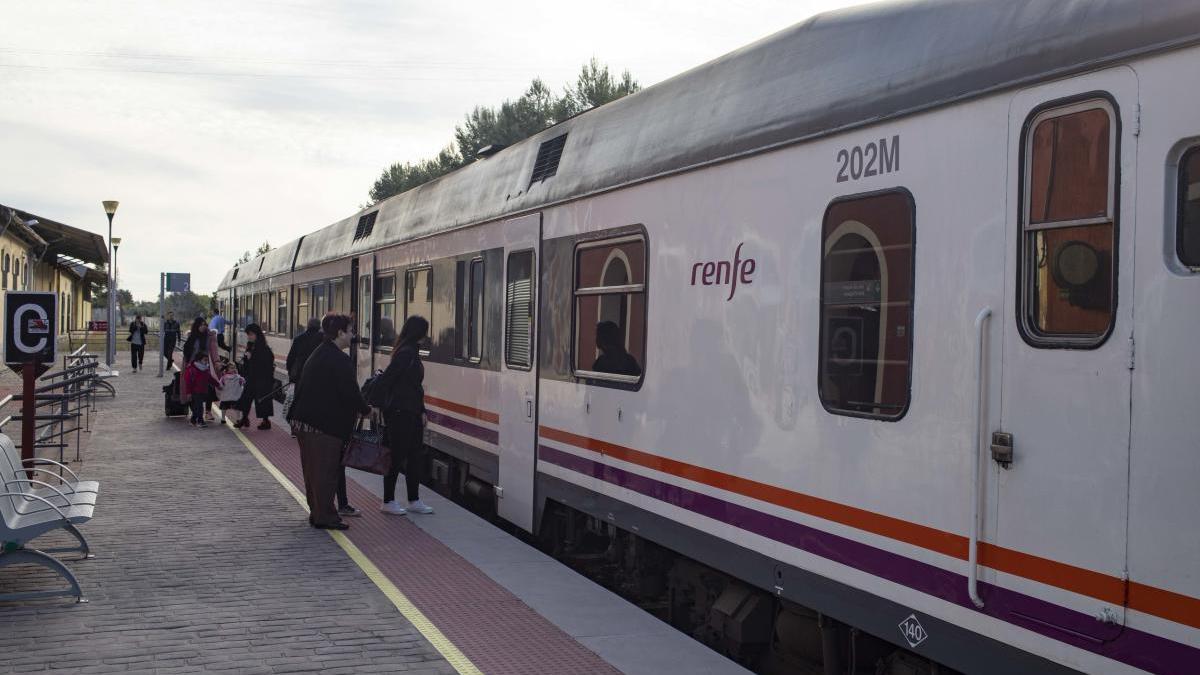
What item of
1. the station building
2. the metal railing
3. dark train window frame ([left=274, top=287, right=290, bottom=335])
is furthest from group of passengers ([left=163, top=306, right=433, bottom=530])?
the station building

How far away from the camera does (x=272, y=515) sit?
9.58m

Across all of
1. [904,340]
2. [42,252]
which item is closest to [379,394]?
[904,340]

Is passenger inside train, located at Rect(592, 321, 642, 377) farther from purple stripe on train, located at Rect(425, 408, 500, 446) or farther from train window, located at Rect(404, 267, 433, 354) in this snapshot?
train window, located at Rect(404, 267, 433, 354)

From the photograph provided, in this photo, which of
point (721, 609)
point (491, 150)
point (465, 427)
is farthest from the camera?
point (491, 150)

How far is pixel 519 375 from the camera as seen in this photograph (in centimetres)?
882

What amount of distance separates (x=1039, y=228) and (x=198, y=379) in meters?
15.4

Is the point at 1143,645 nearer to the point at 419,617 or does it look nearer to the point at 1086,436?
the point at 1086,436

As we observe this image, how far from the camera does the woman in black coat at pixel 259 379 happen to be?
16.5 meters

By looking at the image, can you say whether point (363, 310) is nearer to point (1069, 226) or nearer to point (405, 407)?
point (405, 407)

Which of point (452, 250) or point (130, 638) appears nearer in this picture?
point (130, 638)

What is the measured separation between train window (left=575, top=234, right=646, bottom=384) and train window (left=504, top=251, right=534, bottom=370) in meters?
1.00

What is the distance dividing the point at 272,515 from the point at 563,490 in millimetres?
3086

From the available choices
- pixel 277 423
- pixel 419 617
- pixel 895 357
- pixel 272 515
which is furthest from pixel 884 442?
pixel 277 423

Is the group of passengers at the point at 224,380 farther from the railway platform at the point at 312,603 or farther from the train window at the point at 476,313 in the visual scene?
the train window at the point at 476,313
